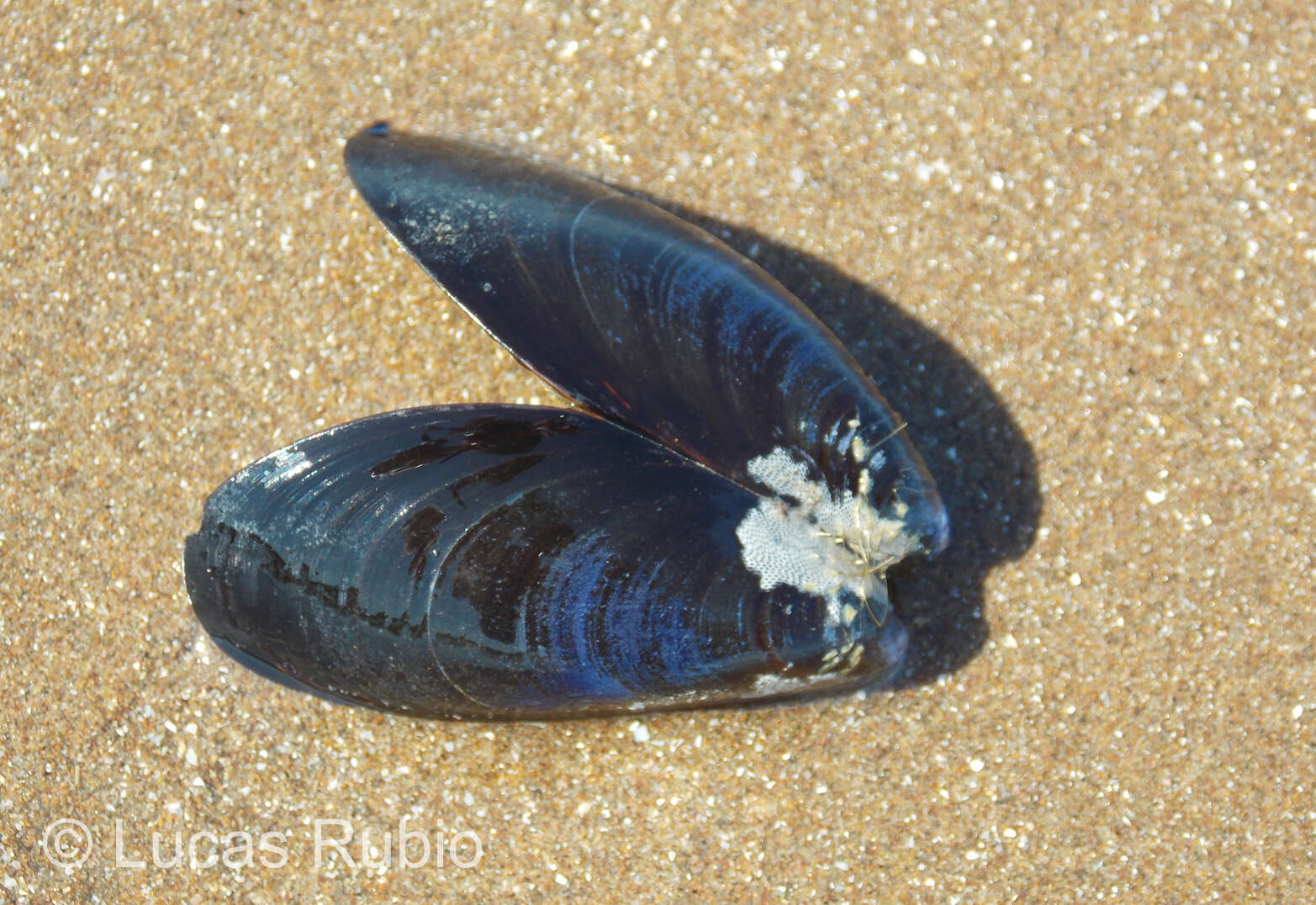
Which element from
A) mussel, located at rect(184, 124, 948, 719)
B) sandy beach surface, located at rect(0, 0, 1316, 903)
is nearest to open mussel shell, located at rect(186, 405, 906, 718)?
mussel, located at rect(184, 124, 948, 719)

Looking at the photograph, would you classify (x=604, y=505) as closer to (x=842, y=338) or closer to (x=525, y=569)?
(x=525, y=569)

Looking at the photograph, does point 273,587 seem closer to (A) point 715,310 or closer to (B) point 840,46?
(A) point 715,310

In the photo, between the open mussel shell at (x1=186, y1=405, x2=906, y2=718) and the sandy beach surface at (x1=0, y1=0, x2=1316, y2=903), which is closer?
the open mussel shell at (x1=186, y1=405, x2=906, y2=718)

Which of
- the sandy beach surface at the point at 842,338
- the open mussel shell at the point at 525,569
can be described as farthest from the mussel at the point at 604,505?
the sandy beach surface at the point at 842,338

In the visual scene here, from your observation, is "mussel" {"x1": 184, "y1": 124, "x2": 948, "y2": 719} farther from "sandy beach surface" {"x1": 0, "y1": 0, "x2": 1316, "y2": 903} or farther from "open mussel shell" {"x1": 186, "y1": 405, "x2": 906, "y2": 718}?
"sandy beach surface" {"x1": 0, "y1": 0, "x2": 1316, "y2": 903}

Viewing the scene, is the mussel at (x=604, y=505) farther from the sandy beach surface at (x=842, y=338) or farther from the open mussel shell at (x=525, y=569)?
the sandy beach surface at (x=842, y=338)

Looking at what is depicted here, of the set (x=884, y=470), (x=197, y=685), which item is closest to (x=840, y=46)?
(x=884, y=470)

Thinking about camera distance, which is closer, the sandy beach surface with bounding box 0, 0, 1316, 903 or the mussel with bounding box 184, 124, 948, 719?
the mussel with bounding box 184, 124, 948, 719
